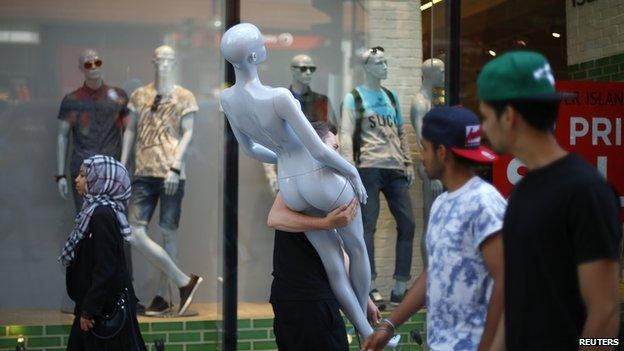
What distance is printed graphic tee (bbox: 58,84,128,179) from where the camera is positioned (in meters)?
6.51

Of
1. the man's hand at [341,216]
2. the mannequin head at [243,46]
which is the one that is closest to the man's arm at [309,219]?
the man's hand at [341,216]

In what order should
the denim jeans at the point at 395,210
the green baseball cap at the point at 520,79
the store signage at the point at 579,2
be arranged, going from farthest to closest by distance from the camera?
the store signage at the point at 579,2 → the denim jeans at the point at 395,210 → the green baseball cap at the point at 520,79

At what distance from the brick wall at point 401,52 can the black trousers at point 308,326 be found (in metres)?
2.72

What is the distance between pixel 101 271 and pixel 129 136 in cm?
228

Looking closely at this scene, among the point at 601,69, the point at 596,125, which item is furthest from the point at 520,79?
the point at 601,69

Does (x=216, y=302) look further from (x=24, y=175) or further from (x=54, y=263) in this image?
(x=24, y=175)

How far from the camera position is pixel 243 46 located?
14.6 ft

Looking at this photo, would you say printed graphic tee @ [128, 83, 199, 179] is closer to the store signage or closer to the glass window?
the glass window

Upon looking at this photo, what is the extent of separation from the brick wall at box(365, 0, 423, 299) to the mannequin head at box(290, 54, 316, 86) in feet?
1.41

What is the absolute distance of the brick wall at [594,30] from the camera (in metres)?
7.16

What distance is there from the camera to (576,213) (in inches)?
92.4

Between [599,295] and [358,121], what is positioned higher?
[358,121]

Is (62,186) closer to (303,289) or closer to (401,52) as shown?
(401,52)

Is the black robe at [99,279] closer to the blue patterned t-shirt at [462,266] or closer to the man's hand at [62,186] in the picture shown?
the blue patterned t-shirt at [462,266]
